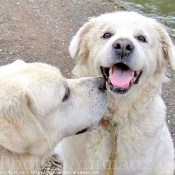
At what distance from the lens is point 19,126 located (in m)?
2.30

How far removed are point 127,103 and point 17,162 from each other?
3.97 ft

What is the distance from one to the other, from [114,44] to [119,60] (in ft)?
0.40

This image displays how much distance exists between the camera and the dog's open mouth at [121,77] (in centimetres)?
303

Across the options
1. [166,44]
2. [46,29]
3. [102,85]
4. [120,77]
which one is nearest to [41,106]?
[102,85]

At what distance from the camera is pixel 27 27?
262 inches

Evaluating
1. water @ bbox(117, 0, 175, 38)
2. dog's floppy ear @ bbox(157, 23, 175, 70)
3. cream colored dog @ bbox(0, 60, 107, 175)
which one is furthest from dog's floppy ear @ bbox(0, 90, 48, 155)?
water @ bbox(117, 0, 175, 38)

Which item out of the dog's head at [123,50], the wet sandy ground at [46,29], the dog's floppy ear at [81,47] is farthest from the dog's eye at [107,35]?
the wet sandy ground at [46,29]

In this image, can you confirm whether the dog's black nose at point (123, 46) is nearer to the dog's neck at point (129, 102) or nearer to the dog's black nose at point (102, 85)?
the dog's black nose at point (102, 85)

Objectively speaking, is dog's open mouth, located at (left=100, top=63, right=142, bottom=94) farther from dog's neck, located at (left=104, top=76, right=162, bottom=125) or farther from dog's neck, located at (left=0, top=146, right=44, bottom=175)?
dog's neck, located at (left=0, top=146, right=44, bottom=175)

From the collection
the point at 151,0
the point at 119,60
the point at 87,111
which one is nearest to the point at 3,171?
the point at 87,111

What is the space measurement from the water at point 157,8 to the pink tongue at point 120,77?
188 inches

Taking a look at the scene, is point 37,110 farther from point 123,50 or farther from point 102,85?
point 123,50

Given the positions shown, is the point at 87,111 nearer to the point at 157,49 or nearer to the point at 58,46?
the point at 157,49

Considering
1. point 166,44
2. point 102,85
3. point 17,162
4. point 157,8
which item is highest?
point 166,44
